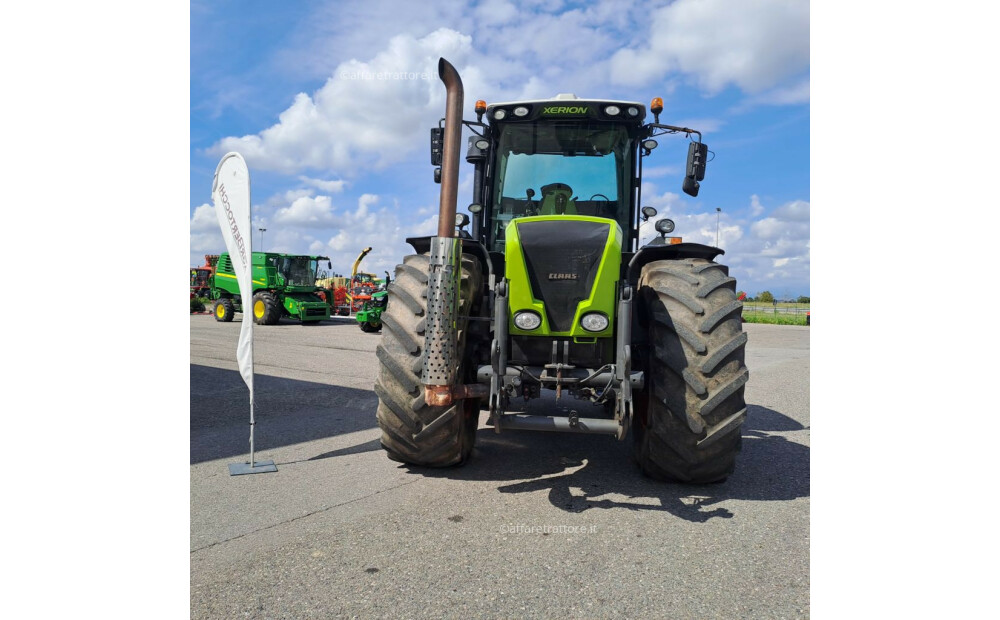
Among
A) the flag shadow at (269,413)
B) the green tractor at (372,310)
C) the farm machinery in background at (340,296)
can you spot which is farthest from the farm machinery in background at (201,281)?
the flag shadow at (269,413)

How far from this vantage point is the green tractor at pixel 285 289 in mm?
21484

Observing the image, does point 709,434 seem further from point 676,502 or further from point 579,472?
point 579,472

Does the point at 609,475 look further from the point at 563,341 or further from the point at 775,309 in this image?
the point at 775,309

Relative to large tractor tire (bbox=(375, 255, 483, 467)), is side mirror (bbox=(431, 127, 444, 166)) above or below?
above

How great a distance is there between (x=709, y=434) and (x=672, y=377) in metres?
0.40

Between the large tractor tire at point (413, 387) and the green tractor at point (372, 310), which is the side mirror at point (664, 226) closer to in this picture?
the large tractor tire at point (413, 387)

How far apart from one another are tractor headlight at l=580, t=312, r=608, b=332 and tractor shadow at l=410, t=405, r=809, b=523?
3.47 feet

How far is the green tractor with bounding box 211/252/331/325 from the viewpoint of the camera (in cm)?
2148

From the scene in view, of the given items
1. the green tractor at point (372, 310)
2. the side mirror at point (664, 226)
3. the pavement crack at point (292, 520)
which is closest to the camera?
the pavement crack at point (292, 520)

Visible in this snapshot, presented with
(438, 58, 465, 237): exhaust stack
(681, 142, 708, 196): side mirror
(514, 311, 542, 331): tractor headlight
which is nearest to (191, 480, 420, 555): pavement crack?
(514, 311, 542, 331): tractor headlight

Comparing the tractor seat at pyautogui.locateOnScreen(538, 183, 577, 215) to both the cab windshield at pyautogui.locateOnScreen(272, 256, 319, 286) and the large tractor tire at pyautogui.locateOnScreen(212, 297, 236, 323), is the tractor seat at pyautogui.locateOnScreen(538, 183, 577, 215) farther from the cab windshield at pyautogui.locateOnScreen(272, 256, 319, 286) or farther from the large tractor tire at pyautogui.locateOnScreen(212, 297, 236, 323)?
the large tractor tire at pyautogui.locateOnScreen(212, 297, 236, 323)

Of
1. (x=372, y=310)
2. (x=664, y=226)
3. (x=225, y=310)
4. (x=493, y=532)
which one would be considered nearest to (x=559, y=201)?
(x=664, y=226)

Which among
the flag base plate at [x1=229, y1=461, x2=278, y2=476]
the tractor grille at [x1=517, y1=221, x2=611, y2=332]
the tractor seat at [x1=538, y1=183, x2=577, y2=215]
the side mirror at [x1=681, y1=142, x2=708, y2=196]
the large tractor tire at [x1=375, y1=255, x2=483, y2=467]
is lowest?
the flag base plate at [x1=229, y1=461, x2=278, y2=476]

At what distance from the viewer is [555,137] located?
16.4 feet
